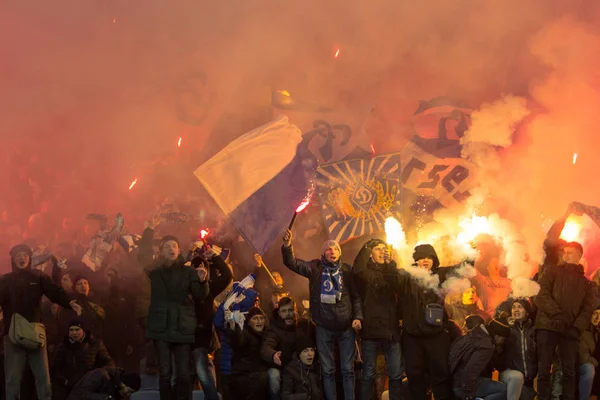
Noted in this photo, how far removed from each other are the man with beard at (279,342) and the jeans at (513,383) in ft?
5.83

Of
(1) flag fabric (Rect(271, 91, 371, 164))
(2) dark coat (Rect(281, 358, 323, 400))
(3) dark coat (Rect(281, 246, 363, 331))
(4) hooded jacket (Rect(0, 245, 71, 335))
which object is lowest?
(2) dark coat (Rect(281, 358, 323, 400))

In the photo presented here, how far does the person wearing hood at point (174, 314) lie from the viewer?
6.68 m

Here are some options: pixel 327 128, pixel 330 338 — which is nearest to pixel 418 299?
pixel 330 338

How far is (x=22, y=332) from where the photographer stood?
23.0 feet

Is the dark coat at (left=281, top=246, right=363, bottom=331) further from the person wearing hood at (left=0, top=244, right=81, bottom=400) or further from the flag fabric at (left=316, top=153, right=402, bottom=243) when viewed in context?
the flag fabric at (left=316, top=153, right=402, bottom=243)

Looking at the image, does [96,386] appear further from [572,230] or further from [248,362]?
[572,230]

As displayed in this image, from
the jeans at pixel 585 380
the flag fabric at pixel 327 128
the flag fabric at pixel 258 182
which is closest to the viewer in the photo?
the jeans at pixel 585 380

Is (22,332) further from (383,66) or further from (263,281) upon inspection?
(383,66)

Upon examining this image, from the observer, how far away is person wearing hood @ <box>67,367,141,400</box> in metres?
6.75

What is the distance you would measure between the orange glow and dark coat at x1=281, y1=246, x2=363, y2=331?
2879mm

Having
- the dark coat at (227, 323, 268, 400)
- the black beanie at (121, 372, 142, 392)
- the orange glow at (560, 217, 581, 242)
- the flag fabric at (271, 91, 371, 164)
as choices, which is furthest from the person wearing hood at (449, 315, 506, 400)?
the flag fabric at (271, 91, 371, 164)

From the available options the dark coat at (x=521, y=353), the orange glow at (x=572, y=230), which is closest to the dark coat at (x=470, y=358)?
the dark coat at (x=521, y=353)

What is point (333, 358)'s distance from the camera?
6.80 m

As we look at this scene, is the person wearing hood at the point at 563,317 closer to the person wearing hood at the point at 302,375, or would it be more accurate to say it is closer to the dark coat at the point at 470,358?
the dark coat at the point at 470,358
